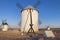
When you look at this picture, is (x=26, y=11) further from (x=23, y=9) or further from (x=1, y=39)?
(x=1, y=39)

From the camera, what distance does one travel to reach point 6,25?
135 feet

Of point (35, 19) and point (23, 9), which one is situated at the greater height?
point (23, 9)

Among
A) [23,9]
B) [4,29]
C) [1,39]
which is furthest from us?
[4,29]

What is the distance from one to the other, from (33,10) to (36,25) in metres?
3.92

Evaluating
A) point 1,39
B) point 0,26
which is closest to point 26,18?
point 0,26

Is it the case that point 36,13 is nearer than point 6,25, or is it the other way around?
point 36,13

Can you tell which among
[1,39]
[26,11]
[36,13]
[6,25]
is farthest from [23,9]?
[1,39]

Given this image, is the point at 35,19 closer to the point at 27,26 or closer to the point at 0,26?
the point at 27,26

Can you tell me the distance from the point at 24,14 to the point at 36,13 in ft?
10.2

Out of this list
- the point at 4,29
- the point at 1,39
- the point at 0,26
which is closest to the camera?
the point at 1,39

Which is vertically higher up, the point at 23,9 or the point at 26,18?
the point at 23,9

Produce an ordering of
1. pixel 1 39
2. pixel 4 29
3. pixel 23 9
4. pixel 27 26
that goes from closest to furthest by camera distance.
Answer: pixel 1 39 < pixel 27 26 < pixel 23 9 < pixel 4 29

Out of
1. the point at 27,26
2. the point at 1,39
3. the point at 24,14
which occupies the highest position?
the point at 24,14

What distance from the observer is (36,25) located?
35.6 metres
